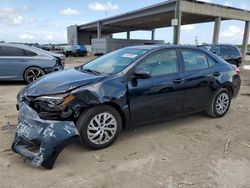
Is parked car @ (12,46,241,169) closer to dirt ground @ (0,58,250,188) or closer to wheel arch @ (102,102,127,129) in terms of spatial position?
wheel arch @ (102,102,127,129)

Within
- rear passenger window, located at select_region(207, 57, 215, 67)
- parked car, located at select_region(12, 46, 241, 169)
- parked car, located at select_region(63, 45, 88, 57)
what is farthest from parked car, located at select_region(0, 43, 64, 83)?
parked car, located at select_region(63, 45, 88, 57)

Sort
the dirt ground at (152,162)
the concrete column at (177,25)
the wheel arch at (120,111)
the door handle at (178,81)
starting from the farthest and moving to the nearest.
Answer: the concrete column at (177,25) < the door handle at (178,81) < the wheel arch at (120,111) < the dirt ground at (152,162)

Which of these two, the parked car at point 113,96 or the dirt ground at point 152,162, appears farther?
the parked car at point 113,96

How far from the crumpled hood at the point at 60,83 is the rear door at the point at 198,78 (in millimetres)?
1713

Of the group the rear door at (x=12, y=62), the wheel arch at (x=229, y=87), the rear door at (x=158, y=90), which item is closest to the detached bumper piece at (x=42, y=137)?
the rear door at (x=158, y=90)

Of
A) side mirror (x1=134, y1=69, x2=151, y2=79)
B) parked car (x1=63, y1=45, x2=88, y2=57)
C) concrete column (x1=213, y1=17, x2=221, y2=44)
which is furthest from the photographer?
parked car (x1=63, y1=45, x2=88, y2=57)

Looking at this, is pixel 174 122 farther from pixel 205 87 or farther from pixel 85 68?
pixel 85 68

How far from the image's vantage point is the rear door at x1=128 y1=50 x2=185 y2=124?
3.89m

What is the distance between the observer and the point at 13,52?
8.75 metres

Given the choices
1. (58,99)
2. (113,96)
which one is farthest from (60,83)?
(113,96)

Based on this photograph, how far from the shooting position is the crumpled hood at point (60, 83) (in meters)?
3.43

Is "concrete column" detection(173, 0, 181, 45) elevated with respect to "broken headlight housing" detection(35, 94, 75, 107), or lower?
elevated

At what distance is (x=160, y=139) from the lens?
4.11 metres

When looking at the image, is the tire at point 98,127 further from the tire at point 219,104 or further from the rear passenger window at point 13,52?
the rear passenger window at point 13,52
